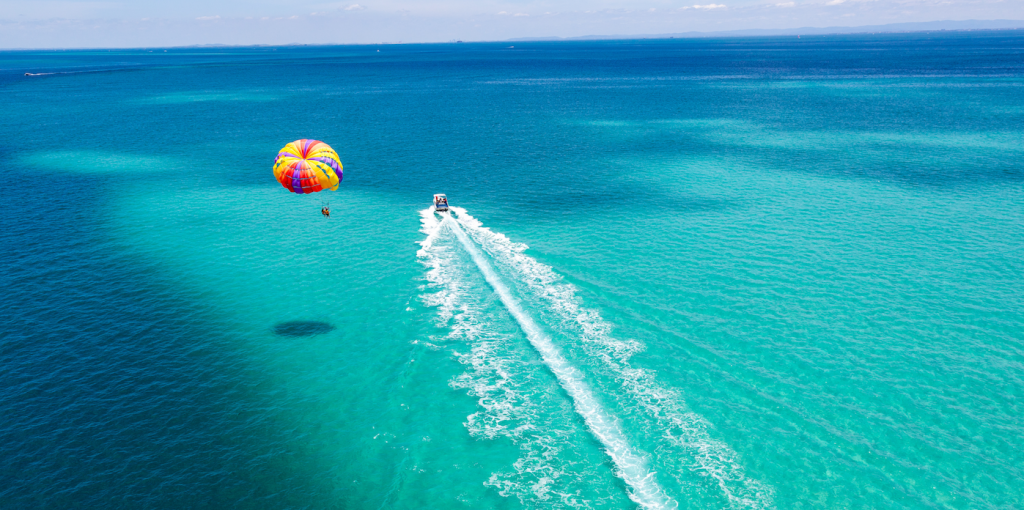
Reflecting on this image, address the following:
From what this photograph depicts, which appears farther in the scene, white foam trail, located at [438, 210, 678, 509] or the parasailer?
the parasailer

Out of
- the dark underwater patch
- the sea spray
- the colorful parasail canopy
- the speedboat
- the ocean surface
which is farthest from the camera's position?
the speedboat

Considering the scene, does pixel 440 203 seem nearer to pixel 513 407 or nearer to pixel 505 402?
pixel 505 402

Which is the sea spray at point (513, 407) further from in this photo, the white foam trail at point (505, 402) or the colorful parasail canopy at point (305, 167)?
the colorful parasail canopy at point (305, 167)

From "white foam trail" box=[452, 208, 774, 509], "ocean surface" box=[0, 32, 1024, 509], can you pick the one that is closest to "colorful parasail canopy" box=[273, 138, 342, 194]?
"ocean surface" box=[0, 32, 1024, 509]

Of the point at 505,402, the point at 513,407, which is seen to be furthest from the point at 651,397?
the point at 505,402

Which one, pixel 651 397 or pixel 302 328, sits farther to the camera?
pixel 302 328

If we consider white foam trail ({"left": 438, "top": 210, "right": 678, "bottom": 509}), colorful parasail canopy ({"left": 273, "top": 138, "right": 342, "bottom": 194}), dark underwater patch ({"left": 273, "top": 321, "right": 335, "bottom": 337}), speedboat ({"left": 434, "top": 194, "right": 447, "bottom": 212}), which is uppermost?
colorful parasail canopy ({"left": 273, "top": 138, "right": 342, "bottom": 194})

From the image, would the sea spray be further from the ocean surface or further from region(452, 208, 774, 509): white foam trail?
region(452, 208, 774, 509): white foam trail
